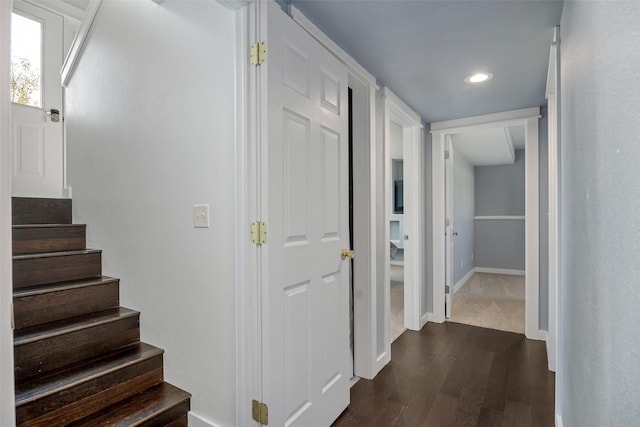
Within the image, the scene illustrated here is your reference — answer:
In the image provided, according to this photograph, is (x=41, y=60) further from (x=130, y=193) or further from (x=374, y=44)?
(x=374, y=44)

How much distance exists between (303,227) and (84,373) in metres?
1.28

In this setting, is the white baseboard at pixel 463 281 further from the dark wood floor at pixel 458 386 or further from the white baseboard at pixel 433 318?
the dark wood floor at pixel 458 386

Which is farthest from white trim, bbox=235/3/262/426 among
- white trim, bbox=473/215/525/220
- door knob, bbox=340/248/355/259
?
white trim, bbox=473/215/525/220

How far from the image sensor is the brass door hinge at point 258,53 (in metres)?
1.40

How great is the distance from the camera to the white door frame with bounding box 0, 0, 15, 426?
84 cm

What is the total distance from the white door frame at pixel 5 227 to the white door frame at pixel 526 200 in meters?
3.33

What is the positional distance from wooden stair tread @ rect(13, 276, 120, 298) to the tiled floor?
3.29 meters

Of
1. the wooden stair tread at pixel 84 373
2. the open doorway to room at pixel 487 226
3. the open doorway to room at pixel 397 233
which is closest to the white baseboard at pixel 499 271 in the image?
the open doorway to room at pixel 487 226

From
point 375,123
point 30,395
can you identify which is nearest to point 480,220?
point 375,123

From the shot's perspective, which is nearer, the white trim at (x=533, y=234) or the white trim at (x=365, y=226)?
the white trim at (x=365, y=226)

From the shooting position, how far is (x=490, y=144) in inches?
188

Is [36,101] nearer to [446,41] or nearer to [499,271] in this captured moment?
[446,41]

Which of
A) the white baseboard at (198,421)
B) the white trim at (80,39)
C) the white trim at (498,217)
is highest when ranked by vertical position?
the white trim at (80,39)

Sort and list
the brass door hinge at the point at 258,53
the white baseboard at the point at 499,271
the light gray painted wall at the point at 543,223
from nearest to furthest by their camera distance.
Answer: the brass door hinge at the point at 258,53 < the light gray painted wall at the point at 543,223 < the white baseboard at the point at 499,271
